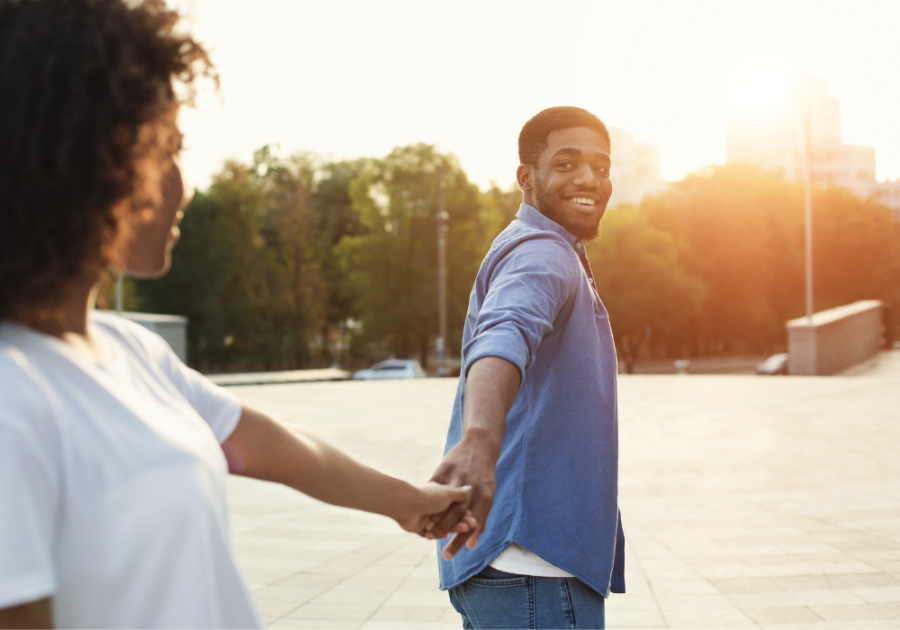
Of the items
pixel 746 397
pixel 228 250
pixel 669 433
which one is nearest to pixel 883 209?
pixel 228 250

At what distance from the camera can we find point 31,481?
3.10 ft

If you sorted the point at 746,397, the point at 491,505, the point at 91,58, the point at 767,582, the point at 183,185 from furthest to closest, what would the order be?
the point at 746,397
the point at 767,582
the point at 491,505
the point at 183,185
the point at 91,58

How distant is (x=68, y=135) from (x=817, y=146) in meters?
135

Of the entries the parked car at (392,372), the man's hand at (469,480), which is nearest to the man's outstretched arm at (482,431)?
the man's hand at (469,480)

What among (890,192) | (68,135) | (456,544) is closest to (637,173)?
(890,192)

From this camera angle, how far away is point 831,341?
2483cm

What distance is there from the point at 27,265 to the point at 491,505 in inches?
45.0

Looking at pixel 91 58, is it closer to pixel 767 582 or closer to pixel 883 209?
pixel 767 582

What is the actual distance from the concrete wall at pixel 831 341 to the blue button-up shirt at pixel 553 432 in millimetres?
23446

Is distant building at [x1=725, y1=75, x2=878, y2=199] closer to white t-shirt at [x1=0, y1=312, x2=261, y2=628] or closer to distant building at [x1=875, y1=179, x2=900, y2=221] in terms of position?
distant building at [x1=875, y1=179, x2=900, y2=221]

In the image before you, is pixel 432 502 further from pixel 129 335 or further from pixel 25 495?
pixel 25 495

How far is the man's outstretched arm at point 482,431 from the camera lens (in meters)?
1.79

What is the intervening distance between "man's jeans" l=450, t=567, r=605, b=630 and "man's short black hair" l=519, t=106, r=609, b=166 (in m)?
1.08

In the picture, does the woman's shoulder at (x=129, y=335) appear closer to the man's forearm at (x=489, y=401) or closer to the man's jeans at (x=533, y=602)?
the man's forearm at (x=489, y=401)
